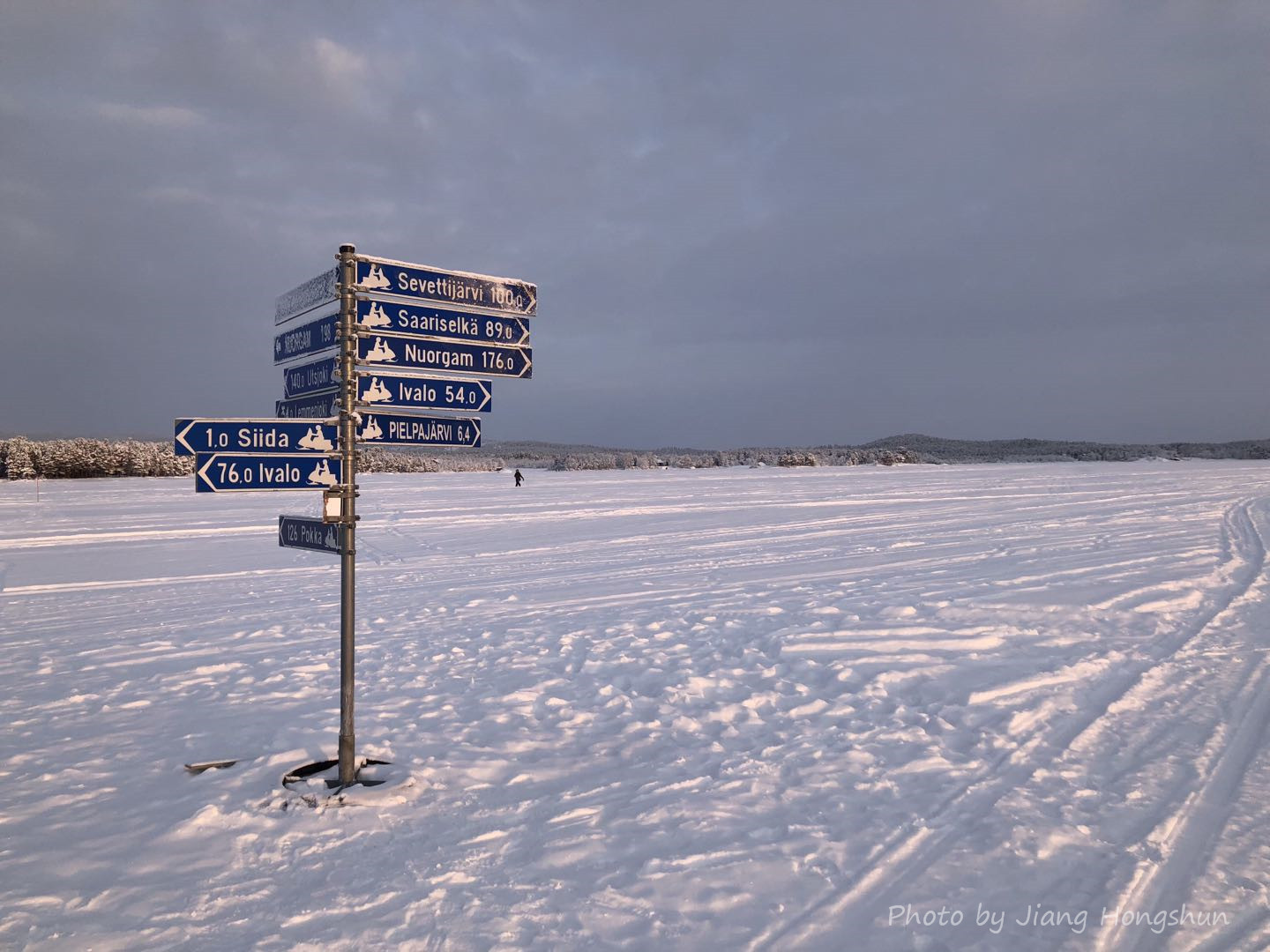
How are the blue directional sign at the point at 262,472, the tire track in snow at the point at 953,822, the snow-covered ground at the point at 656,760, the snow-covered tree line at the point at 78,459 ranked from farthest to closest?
the snow-covered tree line at the point at 78,459
the blue directional sign at the point at 262,472
the snow-covered ground at the point at 656,760
the tire track in snow at the point at 953,822

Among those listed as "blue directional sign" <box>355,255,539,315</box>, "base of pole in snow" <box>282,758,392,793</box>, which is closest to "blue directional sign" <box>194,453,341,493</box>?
"blue directional sign" <box>355,255,539,315</box>

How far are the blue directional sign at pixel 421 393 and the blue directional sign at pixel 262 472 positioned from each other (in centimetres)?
46

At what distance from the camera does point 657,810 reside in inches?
163

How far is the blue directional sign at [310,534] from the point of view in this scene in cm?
448

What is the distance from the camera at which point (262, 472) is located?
431 centimetres

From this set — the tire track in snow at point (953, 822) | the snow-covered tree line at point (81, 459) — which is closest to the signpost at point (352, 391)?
the tire track in snow at point (953, 822)

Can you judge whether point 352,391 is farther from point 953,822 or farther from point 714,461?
point 714,461

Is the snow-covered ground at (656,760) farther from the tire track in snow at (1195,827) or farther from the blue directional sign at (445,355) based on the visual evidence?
the blue directional sign at (445,355)

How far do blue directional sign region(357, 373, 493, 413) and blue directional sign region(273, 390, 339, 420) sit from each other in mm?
210

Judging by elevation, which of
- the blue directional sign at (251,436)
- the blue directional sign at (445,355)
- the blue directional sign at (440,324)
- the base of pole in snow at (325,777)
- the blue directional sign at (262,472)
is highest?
the blue directional sign at (440,324)

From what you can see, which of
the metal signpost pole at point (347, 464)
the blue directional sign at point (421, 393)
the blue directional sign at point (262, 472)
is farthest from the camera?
the blue directional sign at point (421, 393)

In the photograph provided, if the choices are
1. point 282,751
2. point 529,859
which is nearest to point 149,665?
point 282,751

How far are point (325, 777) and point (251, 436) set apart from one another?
2162 millimetres

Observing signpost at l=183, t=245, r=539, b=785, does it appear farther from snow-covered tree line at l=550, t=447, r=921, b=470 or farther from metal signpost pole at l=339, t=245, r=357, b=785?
snow-covered tree line at l=550, t=447, r=921, b=470
